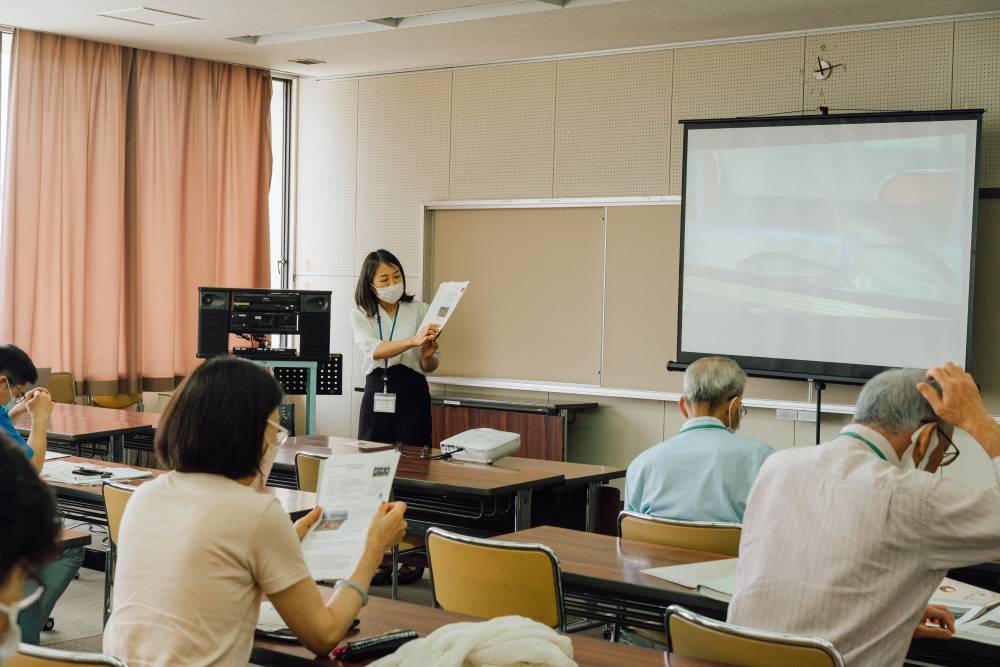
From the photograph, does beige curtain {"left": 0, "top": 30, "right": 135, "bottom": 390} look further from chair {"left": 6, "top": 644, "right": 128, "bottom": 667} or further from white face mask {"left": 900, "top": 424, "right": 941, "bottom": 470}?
white face mask {"left": 900, "top": 424, "right": 941, "bottom": 470}

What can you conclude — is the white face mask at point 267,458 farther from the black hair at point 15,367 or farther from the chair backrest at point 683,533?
the black hair at point 15,367

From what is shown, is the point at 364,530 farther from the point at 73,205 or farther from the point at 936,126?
the point at 73,205

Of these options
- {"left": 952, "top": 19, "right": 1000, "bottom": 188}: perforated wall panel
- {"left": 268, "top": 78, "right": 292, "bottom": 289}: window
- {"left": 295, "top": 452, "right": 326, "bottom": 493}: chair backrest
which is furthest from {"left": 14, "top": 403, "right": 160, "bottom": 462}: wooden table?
{"left": 952, "top": 19, "right": 1000, "bottom": 188}: perforated wall panel

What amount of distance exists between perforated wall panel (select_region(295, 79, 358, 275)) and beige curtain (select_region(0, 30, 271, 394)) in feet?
1.04

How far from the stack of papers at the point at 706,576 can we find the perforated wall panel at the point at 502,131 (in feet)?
15.8

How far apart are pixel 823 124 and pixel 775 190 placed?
1.53 feet

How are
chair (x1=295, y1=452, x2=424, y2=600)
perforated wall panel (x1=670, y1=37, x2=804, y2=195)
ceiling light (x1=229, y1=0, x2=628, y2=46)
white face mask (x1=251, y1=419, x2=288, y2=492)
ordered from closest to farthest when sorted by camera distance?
white face mask (x1=251, y1=419, x2=288, y2=492), chair (x1=295, y1=452, x2=424, y2=600), ceiling light (x1=229, y1=0, x2=628, y2=46), perforated wall panel (x1=670, y1=37, x2=804, y2=195)

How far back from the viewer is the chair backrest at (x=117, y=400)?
770 centimetres

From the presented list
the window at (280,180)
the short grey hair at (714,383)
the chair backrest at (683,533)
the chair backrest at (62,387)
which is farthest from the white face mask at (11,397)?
the window at (280,180)

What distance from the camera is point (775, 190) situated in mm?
6492

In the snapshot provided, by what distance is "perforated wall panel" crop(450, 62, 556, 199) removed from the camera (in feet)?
24.8

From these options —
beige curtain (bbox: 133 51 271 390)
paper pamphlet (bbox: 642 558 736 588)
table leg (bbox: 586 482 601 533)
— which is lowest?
table leg (bbox: 586 482 601 533)

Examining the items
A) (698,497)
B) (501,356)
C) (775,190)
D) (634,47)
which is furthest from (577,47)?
(698,497)

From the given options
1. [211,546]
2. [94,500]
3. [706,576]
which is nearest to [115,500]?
[94,500]
